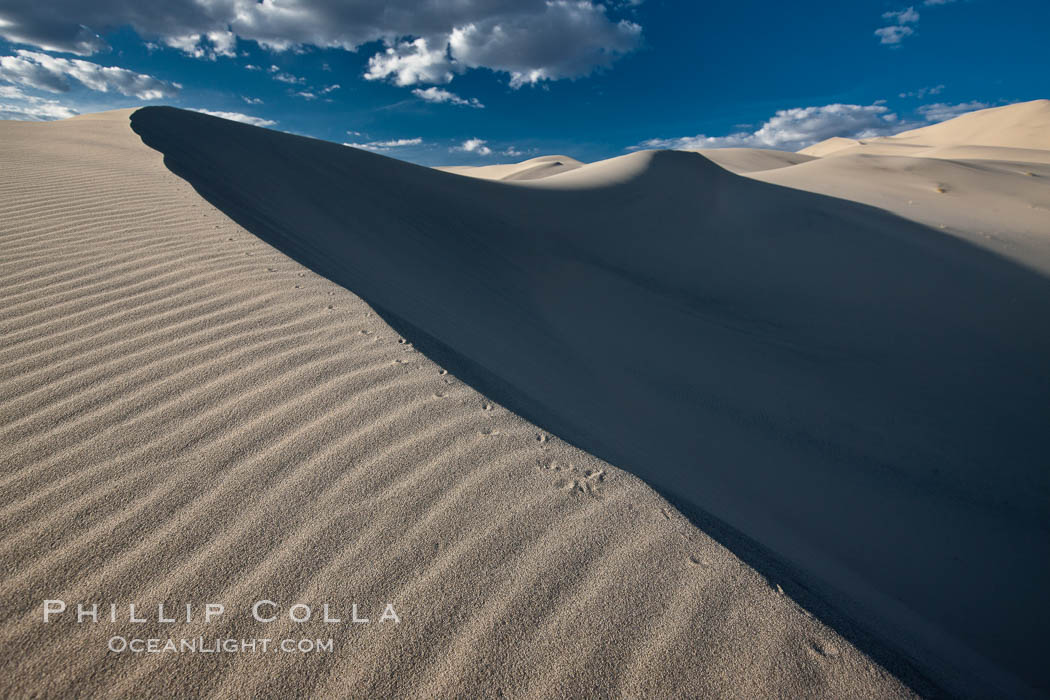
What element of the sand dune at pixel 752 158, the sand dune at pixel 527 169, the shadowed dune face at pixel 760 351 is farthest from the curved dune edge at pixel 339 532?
the sand dune at pixel 752 158

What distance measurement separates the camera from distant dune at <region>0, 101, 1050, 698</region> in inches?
51.9

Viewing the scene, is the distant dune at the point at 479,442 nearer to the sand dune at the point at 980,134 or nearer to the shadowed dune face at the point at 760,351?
the shadowed dune face at the point at 760,351

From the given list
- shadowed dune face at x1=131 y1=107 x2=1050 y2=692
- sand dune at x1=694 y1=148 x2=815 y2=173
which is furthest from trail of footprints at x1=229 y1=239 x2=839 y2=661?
sand dune at x1=694 y1=148 x2=815 y2=173

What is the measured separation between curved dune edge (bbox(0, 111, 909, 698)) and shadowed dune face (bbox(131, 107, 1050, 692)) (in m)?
0.58

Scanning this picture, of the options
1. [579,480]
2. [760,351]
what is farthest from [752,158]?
[579,480]

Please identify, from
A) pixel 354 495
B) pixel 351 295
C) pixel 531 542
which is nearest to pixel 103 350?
pixel 351 295

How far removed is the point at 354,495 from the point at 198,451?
2.11ft

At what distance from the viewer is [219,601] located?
4.34ft

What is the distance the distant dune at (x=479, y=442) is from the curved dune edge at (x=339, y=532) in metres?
0.01

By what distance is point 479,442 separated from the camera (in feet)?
6.50

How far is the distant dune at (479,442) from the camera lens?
1.32m

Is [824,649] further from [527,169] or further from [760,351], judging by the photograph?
[527,169]

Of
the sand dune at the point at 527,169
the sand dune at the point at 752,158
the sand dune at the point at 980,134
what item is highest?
the sand dune at the point at 980,134

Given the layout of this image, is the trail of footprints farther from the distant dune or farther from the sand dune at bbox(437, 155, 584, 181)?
the sand dune at bbox(437, 155, 584, 181)
